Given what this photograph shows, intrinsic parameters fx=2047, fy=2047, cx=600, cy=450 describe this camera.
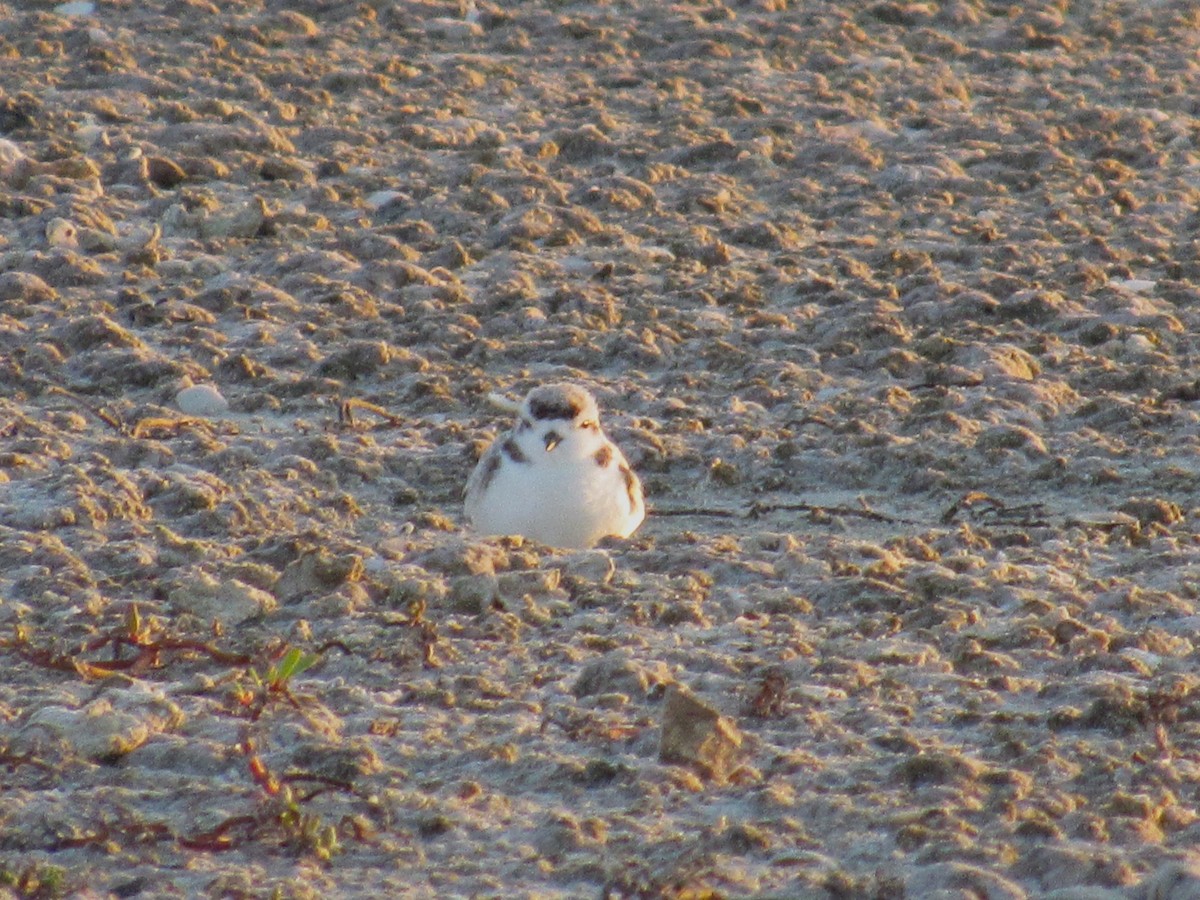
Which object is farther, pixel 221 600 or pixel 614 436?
pixel 614 436

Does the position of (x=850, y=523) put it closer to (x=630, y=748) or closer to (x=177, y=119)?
(x=630, y=748)

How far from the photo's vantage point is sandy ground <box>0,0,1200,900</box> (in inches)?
181

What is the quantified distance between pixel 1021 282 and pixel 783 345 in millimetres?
1263

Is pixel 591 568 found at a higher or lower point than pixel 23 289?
higher

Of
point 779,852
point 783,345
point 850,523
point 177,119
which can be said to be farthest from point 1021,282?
point 779,852

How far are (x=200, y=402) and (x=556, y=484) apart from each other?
1640 millimetres

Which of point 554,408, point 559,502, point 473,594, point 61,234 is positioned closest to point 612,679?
point 473,594

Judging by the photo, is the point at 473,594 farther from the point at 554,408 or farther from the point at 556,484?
the point at 554,408

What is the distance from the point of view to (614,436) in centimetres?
755

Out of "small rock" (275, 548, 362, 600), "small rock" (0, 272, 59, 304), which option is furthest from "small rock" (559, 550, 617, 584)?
"small rock" (0, 272, 59, 304)

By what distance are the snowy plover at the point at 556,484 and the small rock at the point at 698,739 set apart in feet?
5.87

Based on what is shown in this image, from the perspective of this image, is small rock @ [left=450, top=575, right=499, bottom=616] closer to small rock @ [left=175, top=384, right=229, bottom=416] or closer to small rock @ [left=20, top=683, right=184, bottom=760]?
small rock @ [left=20, top=683, right=184, bottom=760]

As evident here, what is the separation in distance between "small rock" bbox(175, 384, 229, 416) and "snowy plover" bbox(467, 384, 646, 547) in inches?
50.2

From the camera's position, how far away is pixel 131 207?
931 centimetres
